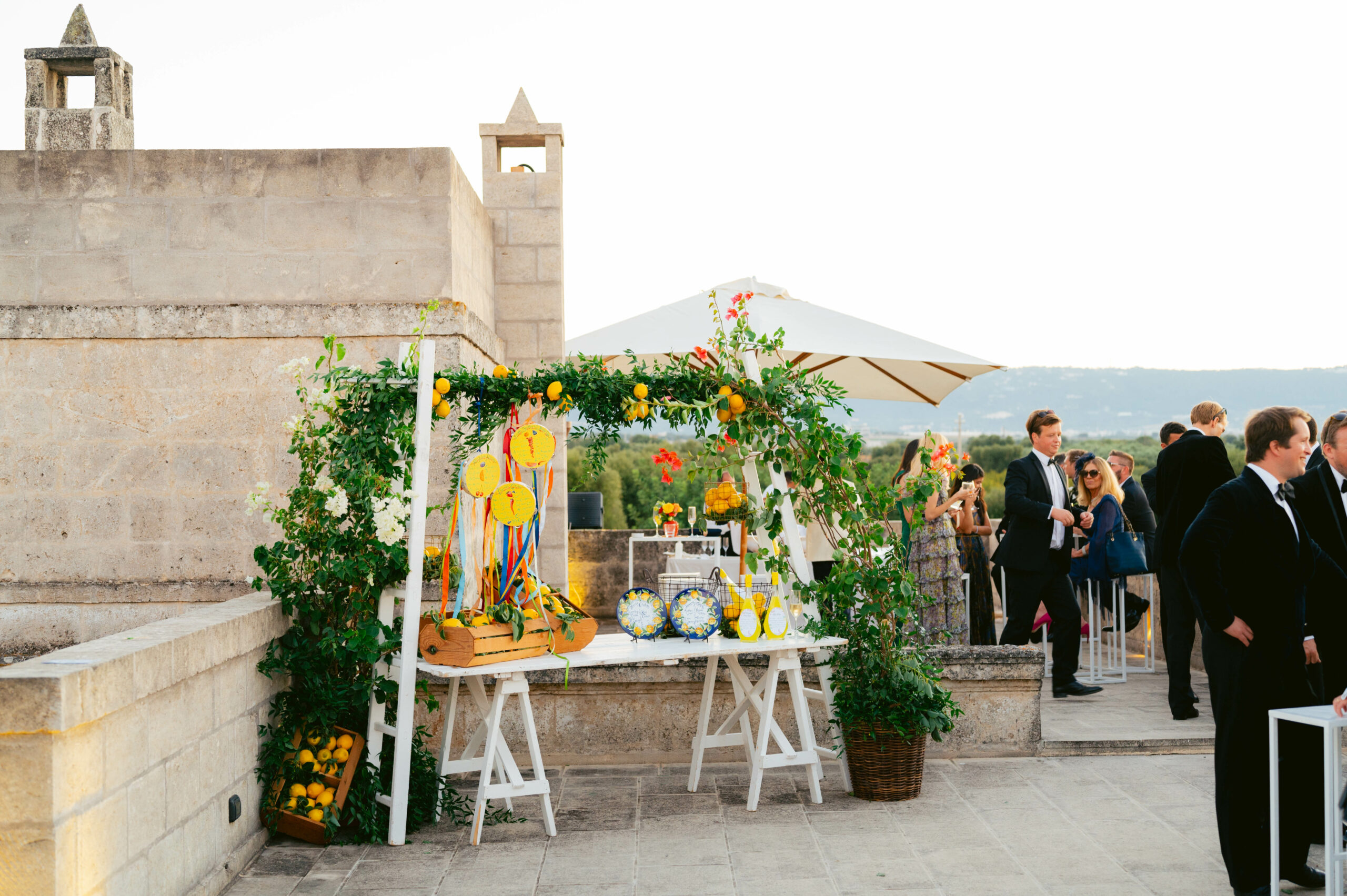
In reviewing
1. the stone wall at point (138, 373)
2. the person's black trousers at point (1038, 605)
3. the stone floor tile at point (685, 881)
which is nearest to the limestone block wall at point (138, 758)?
the stone floor tile at point (685, 881)

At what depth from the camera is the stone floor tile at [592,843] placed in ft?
14.9

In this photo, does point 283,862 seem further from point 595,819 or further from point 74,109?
point 74,109

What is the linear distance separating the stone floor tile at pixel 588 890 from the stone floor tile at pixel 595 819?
690 mm

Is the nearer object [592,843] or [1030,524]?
[592,843]

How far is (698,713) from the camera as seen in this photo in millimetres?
5914

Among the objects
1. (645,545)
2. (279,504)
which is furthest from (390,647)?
(645,545)

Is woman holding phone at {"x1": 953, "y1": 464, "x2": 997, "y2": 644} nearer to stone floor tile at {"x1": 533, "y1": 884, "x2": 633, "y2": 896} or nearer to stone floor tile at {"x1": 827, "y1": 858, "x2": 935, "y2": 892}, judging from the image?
stone floor tile at {"x1": 827, "y1": 858, "x2": 935, "y2": 892}

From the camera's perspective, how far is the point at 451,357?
6547mm

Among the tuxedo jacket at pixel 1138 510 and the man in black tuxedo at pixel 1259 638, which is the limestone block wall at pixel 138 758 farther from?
the tuxedo jacket at pixel 1138 510

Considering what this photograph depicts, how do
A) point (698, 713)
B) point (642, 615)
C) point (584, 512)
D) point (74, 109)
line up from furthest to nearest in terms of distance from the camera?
point (584, 512)
point (74, 109)
point (698, 713)
point (642, 615)

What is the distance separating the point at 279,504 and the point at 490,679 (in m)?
1.64

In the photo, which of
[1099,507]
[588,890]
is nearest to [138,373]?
[588,890]

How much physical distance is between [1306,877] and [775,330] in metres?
4.00

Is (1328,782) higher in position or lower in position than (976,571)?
lower
